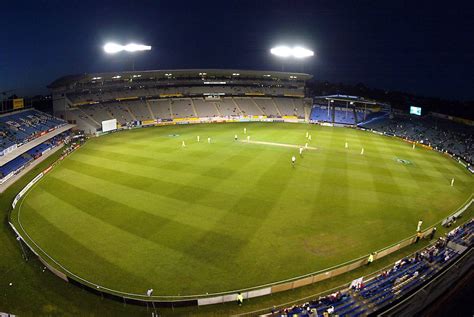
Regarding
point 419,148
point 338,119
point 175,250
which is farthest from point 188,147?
point 338,119

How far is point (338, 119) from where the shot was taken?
69500 mm

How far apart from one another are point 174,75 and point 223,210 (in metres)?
51.7

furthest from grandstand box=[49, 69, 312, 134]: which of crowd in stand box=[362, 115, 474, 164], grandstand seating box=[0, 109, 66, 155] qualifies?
crowd in stand box=[362, 115, 474, 164]

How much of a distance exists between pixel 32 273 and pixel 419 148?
161 ft

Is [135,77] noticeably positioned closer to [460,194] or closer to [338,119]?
[338,119]

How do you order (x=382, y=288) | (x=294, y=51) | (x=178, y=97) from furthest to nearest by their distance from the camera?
1. (x=178, y=97)
2. (x=294, y=51)
3. (x=382, y=288)

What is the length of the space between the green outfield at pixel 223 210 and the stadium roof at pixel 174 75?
18224mm

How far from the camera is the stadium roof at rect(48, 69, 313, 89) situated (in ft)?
173

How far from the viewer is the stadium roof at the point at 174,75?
52.6m

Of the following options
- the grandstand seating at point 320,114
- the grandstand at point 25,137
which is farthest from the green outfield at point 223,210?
the grandstand seating at point 320,114

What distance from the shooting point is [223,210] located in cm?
2297

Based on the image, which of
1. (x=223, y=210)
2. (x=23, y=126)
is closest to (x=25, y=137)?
(x=23, y=126)

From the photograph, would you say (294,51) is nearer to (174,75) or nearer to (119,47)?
(174,75)

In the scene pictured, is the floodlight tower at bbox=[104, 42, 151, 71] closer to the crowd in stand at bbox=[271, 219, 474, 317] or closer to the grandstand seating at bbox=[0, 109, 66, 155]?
the grandstand seating at bbox=[0, 109, 66, 155]
